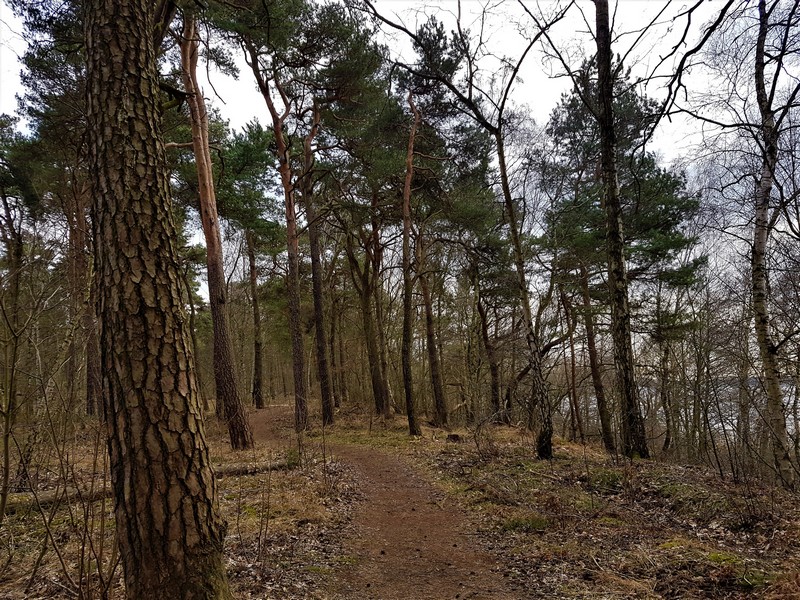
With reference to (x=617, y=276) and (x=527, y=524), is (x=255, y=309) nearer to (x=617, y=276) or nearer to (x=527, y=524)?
(x=617, y=276)

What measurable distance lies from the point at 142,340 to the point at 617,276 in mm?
7149

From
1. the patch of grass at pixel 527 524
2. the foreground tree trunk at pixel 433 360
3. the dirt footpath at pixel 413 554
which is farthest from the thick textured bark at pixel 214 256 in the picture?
the patch of grass at pixel 527 524

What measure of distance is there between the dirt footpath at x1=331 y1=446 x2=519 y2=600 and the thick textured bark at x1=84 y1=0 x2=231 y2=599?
1.85 metres

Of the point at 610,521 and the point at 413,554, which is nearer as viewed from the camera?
the point at 413,554

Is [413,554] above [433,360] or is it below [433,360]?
below

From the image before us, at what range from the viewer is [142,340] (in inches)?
87.0

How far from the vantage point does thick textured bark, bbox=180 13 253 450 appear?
8883 millimetres

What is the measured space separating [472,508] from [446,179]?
33.6ft

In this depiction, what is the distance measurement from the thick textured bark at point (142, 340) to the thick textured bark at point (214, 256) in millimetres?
6888

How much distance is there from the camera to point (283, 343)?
27.0 m

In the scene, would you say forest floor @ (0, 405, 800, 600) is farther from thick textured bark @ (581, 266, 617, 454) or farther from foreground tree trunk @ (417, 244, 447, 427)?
thick textured bark @ (581, 266, 617, 454)

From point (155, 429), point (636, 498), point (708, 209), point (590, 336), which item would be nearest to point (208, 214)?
point (155, 429)

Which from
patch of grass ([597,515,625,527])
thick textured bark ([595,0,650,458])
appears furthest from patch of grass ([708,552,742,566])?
thick textured bark ([595,0,650,458])

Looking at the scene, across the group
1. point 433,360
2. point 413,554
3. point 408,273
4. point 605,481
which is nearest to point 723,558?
point 413,554
